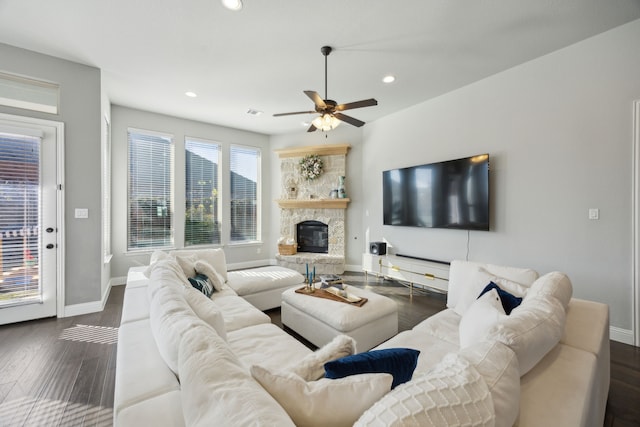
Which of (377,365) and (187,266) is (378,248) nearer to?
(187,266)

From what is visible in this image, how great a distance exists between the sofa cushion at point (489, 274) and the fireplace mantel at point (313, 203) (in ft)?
10.5

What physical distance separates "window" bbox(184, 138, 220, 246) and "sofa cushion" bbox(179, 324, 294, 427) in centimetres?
474

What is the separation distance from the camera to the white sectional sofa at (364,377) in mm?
692

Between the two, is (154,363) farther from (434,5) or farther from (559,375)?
(434,5)

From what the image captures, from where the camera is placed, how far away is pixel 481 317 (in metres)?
1.52

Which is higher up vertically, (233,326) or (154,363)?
(154,363)

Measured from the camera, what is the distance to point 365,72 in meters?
3.35

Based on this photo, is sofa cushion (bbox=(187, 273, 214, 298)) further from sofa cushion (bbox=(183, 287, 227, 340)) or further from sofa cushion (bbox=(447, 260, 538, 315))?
sofa cushion (bbox=(447, 260, 538, 315))

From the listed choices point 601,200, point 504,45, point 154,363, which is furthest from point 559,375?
point 504,45

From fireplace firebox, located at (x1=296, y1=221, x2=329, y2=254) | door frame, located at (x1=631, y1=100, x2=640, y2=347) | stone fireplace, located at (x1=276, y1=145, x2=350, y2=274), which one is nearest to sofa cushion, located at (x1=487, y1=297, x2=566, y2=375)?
door frame, located at (x1=631, y1=100, x2=640, y2=347)

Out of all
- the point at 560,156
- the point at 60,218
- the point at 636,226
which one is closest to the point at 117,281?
the point at 60,218

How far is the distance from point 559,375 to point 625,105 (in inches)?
117

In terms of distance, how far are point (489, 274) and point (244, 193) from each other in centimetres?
504

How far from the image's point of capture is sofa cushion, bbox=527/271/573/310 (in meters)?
1.46
